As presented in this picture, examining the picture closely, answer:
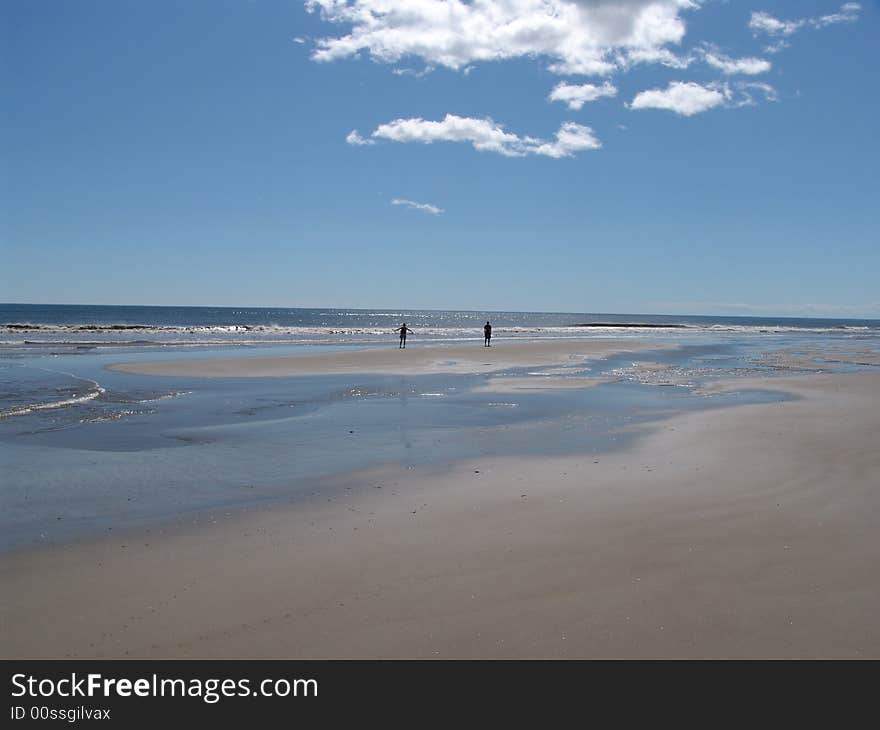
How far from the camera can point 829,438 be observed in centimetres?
1209

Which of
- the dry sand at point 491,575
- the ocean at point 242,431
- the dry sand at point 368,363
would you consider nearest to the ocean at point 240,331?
the dry sand at point 368,363

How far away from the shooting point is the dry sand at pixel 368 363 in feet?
89.0

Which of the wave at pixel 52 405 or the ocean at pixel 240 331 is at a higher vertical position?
the ocean at pixel 240 331

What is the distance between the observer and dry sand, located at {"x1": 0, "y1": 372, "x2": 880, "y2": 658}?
473 cm

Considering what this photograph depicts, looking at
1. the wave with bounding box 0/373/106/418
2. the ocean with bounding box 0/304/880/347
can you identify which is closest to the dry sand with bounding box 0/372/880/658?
the wave with bounding box 0/373/106/418

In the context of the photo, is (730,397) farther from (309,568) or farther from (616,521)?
(309,568)

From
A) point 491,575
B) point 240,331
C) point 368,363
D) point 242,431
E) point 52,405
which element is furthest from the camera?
point 240,331

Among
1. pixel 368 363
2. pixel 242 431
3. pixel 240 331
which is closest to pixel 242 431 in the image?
pixel 242 431

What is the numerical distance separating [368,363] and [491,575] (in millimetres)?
26297

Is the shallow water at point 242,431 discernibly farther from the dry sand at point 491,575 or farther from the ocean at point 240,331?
the ocean at point 240,331

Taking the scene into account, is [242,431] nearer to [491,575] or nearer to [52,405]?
[52,405]

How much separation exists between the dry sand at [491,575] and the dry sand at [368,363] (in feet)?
61.8

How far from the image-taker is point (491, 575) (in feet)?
19.2

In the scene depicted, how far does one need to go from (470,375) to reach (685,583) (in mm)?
20390
